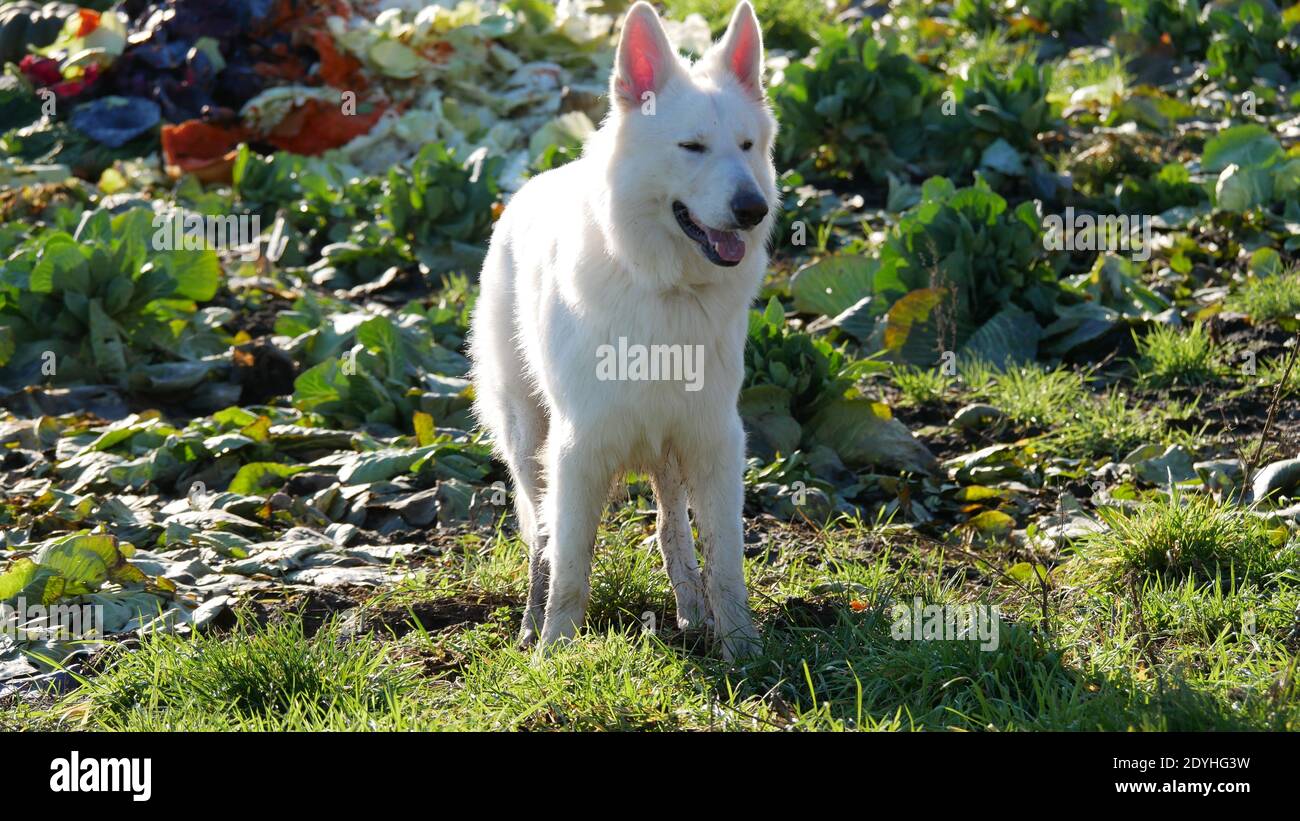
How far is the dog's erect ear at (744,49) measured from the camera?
161 inches

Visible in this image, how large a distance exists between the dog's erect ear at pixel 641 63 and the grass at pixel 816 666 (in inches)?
60.7

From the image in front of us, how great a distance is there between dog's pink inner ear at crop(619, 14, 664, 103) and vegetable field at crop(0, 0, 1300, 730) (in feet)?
5.09

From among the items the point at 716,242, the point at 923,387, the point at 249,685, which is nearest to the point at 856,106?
the point at 923,387

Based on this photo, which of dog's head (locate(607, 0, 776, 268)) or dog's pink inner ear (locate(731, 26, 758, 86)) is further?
dog's pink inner ear (locate(731, 26, 758, 86))

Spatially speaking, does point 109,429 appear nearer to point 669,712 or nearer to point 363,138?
point 669,712

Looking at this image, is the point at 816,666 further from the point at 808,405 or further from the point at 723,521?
the point at 808,405

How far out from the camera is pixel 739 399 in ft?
18.4

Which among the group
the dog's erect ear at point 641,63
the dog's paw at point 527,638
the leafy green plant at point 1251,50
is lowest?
the dog's paw at point 527,638

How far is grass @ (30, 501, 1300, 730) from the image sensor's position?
3.43m
